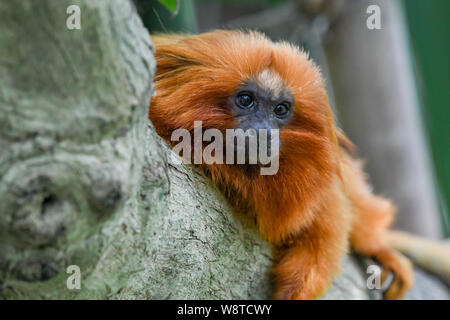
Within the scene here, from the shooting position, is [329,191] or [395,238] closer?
[329,191]

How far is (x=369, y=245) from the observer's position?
9.64 feet

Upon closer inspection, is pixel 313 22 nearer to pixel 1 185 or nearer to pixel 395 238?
pixel 395 238

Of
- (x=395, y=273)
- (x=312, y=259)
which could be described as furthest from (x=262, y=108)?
(x=395, y=273)

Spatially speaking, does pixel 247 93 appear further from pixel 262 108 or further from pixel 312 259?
pixel 312 259

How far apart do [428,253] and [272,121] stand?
188 centimetres

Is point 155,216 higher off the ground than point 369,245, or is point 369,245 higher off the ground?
point 155,216

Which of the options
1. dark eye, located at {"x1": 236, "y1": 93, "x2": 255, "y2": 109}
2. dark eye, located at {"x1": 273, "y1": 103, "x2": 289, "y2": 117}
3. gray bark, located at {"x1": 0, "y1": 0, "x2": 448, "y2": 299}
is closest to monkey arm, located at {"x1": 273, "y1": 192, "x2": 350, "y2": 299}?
dark eye, located at {"x1": 273, "y1": 103, "x2": 289, "y2": 117}

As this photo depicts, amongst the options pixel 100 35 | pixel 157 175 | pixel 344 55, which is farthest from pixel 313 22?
pixel 100 35

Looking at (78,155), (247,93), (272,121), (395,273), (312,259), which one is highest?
(247,93)

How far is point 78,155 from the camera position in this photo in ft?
3.60

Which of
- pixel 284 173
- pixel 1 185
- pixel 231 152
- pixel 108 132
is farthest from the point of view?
pixel 284 173

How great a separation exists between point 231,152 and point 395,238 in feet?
6.50

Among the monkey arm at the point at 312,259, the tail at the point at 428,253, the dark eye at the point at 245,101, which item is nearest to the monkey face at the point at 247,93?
the dark eye at the point at 245,101

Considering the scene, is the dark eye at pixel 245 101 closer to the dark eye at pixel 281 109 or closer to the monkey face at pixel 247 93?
the monkey face at pixel 247 93
